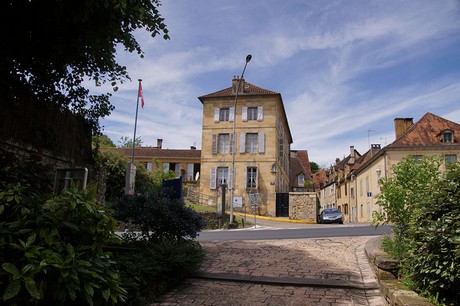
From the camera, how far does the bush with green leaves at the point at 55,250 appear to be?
3027 mm

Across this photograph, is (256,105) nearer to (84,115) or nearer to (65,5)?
(84,115)

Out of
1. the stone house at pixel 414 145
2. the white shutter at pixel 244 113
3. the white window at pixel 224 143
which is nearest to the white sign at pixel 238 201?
the white window at pixel 224 143

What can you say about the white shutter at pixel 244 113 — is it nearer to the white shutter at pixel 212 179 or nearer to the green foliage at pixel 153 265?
the white shutter at pixel 212 179

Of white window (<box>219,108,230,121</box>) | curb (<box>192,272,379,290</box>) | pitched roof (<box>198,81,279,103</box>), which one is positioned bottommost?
curb (<box>192,272,379,290</box>)

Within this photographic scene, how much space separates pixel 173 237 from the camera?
706 centimetres

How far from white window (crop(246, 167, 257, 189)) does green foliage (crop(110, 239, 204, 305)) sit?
963 inches

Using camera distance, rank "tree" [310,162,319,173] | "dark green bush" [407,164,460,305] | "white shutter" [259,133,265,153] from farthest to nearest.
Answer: "tree" [310,162,319,173] < "white shutter" [259,133,265,153] < "dark green bush" [407,164,460,305]

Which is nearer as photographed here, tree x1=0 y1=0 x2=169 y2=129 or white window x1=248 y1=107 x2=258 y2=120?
tree x1=0 y1=0 x2=169 y2=129

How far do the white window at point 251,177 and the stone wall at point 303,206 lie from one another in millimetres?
5423

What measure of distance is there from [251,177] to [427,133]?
15.3 meters

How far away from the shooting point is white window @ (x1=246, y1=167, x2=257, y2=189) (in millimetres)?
31344

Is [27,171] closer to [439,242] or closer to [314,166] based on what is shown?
[439,242]

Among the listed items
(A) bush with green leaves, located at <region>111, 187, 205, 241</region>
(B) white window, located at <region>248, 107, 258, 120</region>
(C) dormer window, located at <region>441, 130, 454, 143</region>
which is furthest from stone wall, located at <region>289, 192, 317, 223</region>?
(A) bush with green leaves, located at <region>111, 187, 205, 241</region>

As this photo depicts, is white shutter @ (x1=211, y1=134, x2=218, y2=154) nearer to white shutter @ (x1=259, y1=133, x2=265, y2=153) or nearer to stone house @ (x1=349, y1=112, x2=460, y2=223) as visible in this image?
white shutter @ (x1=259, y1=133, x2=265, y2=153)
